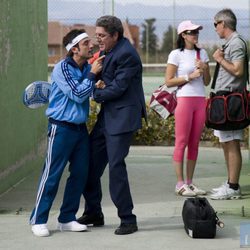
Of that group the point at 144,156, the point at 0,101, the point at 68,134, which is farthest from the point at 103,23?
the point at 144,156

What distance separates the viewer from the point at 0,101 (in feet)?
27.7

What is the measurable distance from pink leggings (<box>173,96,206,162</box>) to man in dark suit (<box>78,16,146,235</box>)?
169 centimetres

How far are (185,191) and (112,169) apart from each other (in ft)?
6.72

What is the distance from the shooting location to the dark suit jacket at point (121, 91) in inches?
263

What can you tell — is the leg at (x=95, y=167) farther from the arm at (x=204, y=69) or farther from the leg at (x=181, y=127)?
the arm at (x=204, y=69)

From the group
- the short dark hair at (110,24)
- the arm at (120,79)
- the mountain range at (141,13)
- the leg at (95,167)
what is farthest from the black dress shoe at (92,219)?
the mountain range at (141,13)

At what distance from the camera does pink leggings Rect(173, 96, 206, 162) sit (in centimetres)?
855

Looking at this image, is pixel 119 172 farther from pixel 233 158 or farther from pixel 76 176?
pixel 233 158

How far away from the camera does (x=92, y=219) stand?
7164 millimetres

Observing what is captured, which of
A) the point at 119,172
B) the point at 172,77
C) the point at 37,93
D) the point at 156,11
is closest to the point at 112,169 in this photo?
the point at 119,172

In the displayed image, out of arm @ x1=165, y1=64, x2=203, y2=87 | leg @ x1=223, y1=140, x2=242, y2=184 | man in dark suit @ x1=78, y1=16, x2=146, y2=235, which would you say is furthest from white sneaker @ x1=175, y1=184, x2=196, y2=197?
man in dark suit @ x1=78, y1=16, x2=146, y2=235

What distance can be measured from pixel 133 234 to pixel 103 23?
1784mm

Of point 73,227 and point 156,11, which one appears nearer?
point 73,227

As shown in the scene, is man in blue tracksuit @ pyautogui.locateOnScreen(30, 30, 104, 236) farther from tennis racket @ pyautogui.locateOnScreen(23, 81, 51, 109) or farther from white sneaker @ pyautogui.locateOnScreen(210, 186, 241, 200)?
white sneaker @ pyautogui.locateOnScreen(210, 186, 241, 200)
